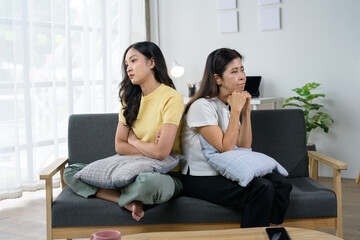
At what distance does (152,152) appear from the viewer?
2.09 metres

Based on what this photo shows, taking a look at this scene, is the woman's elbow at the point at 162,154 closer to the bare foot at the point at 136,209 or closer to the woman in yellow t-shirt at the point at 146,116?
the woman in yellow t-shirt at the point at 146,116

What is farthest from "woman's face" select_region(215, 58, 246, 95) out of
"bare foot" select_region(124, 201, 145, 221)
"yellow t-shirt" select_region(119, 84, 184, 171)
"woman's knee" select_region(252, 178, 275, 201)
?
"bare foot" select_region(124, 201, 145, 221)

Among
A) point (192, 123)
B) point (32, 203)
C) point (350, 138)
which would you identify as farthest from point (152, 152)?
point (350, 138)

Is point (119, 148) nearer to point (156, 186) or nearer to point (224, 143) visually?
point (156, 186)

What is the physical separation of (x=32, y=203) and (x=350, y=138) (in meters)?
2.86

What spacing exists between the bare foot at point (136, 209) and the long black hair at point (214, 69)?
1.87 feet

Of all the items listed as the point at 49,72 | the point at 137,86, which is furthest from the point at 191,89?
the point at 137,86

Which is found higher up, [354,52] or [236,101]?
[354,52]

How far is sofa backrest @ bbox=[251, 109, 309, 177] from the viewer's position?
245cm

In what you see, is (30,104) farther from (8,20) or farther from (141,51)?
(141,51)

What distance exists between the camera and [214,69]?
2.23 m

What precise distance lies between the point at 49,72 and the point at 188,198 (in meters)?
2.06

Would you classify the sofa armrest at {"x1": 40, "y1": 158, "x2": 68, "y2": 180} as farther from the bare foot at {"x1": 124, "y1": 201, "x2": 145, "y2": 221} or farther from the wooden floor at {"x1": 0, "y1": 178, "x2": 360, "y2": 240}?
the wooden floor at {"x1": 0, "y1": 178, "x2": 360, "y2": 240}

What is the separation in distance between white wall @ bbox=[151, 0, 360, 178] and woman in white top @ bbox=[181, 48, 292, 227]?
6.83ft
